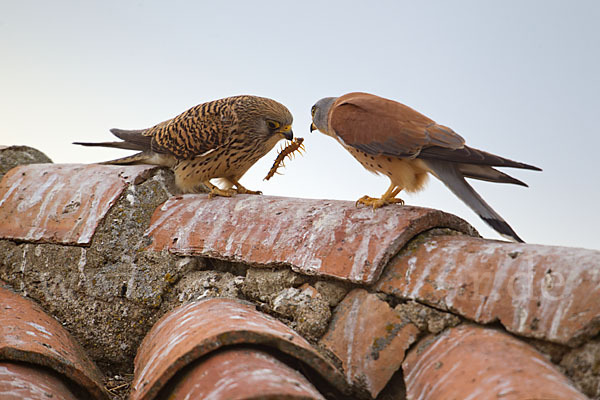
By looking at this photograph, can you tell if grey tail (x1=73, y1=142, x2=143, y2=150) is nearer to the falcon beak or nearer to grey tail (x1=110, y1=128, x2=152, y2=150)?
grey tail (x1=110, y1=128, x2=152, y2=150)

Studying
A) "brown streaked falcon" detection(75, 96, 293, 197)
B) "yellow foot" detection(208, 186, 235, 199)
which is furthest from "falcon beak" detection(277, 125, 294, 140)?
"yellow foot" detection(208, 186, 235, 199)

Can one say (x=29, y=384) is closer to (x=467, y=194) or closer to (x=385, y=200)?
(x=385, y=200)

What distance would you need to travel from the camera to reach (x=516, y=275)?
203cm

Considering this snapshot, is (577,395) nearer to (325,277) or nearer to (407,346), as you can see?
(407,346)

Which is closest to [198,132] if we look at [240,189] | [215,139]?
[215,139]

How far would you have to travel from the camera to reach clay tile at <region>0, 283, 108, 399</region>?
2176mm

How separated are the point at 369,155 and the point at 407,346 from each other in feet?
3.84

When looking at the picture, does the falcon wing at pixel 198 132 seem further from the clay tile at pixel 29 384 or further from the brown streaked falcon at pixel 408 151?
the clay tile at pixel 29 384

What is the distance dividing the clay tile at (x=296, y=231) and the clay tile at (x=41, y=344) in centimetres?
65

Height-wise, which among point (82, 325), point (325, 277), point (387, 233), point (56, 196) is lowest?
point (82, 325)

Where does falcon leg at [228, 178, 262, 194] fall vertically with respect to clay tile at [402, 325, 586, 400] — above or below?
above

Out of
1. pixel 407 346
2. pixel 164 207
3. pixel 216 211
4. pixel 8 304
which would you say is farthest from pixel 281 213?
pixel 8 304

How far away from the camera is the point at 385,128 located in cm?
281

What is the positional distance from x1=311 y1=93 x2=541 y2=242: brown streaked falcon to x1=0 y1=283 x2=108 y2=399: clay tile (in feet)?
5.03
